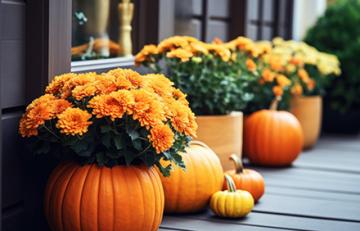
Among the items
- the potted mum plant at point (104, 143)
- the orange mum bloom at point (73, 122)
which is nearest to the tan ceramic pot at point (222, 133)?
the potted mum plant at point (104, 143)

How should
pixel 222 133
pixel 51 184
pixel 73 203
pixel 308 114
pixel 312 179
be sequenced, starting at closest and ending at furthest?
pixel 73 203
pixel 51 184
pixel 222 133
pixel 312 179
pixel 308 114

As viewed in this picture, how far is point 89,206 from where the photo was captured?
125 inches

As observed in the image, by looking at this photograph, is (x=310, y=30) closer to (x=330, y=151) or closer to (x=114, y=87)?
(x=330, y=151)

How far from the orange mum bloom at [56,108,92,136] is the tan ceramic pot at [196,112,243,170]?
157 cm

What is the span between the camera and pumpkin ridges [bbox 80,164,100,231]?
317 cm

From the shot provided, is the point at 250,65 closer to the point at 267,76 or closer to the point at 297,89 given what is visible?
the point at 267,76

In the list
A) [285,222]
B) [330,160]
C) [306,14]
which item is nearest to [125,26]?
[285,222]

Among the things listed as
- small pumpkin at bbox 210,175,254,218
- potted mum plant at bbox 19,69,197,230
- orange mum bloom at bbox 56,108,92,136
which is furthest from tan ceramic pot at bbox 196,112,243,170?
orange mum bloom at bbox 56,108,92,136

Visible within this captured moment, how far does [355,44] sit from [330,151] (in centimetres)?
155

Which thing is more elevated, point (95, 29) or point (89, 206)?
point (95, 29)

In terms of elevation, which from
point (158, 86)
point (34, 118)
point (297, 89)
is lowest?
point (297, 89)

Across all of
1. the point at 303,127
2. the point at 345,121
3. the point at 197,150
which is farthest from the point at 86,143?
the point at 345,121

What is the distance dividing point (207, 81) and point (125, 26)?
1.88ft

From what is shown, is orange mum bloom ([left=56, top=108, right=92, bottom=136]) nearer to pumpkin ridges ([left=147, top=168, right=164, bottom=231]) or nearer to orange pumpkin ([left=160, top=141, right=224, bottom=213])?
pumpkin ridges ([left=147, top=168, right=164, bottom=231])
